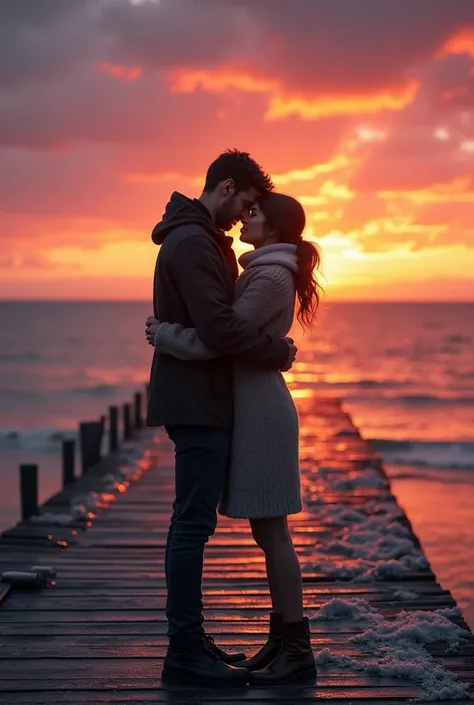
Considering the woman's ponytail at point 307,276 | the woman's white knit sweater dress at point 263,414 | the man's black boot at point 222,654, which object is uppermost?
the woman's ponytail at point 307,276

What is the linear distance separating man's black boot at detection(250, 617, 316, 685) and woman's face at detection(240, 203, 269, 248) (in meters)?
1.58

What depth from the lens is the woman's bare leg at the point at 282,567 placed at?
159 inches

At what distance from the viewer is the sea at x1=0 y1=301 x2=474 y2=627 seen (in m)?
14.0

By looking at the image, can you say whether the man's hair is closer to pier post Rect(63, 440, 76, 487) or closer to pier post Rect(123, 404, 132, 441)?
pier post Rect(63, 440, 76, 487)

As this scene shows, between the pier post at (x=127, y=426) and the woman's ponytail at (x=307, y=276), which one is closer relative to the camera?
the woman's ponytail at (x=307, y=276)

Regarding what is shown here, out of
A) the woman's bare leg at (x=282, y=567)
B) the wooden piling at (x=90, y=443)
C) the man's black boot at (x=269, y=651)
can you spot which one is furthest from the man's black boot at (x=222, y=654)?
the wooden piling at (x=90, y=443)

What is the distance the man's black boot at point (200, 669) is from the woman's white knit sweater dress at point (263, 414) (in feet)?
1.90

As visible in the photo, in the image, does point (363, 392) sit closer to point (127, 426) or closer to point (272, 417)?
point (127, 426)

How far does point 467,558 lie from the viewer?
10695 mm

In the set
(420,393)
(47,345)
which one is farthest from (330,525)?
(47,345)

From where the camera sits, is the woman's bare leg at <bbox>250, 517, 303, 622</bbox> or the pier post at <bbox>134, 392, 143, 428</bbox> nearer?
the woman's bare leg at <bbox>250, 517, 303, 622</bbox>

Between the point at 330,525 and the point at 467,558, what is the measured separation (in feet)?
12.1

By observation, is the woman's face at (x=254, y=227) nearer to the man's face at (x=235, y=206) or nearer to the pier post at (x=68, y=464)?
the man's face at (x=235, y=206)

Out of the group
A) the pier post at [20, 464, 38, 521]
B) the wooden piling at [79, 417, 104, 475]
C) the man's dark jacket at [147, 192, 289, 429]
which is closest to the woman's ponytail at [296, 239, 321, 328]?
the man's dark jacket at [147, 192, 289, 429]
